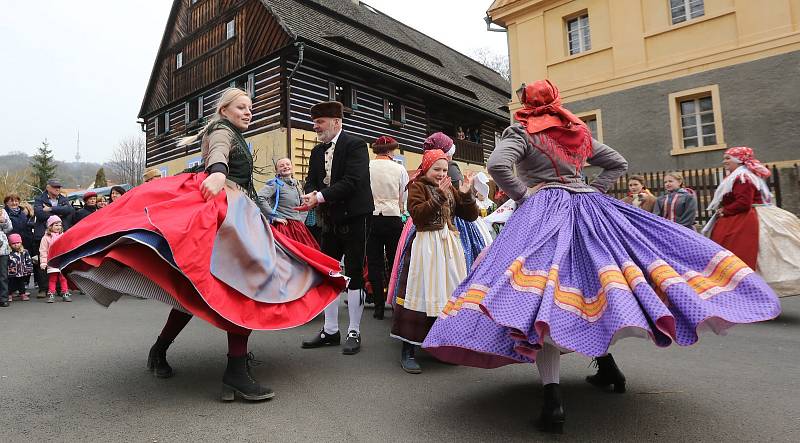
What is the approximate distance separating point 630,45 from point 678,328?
49.4 feet

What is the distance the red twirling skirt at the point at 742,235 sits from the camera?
5.25 metres

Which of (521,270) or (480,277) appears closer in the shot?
(521,270)

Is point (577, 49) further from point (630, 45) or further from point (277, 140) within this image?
point (277, 140)

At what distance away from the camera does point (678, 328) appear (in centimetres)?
200

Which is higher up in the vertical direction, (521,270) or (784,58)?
(784,58)

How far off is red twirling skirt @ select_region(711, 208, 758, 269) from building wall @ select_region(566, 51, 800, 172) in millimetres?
9060

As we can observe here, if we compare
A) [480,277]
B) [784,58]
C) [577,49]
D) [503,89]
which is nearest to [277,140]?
[577,49]

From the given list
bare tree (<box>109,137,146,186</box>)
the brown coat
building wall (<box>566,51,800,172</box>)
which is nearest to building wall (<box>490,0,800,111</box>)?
building wall (<box>566,51,800,172</box>)

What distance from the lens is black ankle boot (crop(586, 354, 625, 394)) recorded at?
9.29 ft

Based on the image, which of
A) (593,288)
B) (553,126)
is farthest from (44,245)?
(593,288)

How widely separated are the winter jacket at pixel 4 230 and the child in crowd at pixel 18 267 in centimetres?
21

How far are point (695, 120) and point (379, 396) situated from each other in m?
14.6

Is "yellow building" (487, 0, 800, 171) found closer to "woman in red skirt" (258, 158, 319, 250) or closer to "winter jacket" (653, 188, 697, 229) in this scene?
"winter jacket" (653, 188, 697, 229)

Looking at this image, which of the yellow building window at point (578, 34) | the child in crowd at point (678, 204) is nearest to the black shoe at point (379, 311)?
the child in crowd at point (678, 204)
